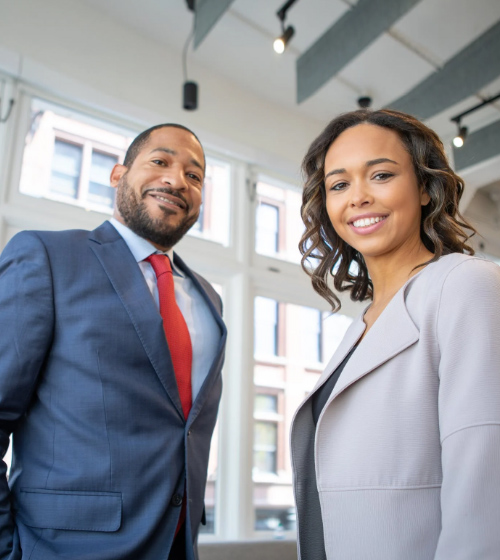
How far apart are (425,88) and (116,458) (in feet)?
10.6

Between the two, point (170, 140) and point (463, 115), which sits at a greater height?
point (463, 115)

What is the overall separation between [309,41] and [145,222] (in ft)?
7.74

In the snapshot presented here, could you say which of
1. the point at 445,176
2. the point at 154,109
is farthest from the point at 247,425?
the point at 445,176

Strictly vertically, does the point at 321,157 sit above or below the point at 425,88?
below

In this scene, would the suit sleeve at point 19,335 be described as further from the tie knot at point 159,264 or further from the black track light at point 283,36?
the black track light at point 283,36

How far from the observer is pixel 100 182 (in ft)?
10.9

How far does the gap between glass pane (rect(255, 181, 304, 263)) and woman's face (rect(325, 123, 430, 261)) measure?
2.64 m

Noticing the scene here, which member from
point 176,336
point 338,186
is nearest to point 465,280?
point 338,186

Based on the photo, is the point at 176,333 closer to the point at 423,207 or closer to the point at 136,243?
the point at 136,243

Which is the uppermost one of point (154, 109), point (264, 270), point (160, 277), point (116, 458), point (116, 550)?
point (154, 109)

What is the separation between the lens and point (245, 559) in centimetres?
288

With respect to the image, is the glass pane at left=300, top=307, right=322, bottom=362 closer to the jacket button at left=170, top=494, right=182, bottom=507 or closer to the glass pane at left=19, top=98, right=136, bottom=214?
the glass pane at left=19, top=98, right=136, bottom=214

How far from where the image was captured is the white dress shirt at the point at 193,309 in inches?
64.6

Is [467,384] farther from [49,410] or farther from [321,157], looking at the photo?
[49,410]
